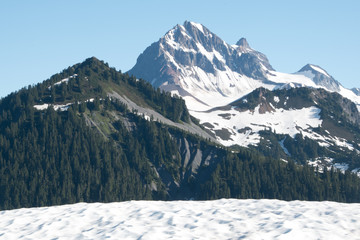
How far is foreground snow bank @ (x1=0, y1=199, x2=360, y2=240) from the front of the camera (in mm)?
29266

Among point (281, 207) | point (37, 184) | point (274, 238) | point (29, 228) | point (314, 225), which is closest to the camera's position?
point (274, 238)

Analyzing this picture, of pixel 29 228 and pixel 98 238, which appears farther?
pixel 29 228

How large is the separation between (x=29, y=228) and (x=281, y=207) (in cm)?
1881

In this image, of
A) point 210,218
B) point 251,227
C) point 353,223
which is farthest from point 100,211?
point 353,223

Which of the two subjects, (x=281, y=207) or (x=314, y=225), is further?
(x=281, y=207)

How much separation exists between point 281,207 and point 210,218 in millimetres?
6107

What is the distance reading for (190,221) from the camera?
32.0m

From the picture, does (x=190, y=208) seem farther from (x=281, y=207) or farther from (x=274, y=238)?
(x=274, y=238)

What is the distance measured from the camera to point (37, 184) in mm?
187750

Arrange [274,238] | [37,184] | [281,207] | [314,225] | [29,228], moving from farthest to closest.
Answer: [37,184] < [281,207] < [29,228] < [314,225] < [274,238]

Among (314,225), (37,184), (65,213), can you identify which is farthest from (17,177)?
(314,225)

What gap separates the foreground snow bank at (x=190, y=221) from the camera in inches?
1152

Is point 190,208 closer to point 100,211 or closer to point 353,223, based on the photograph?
point 100,211

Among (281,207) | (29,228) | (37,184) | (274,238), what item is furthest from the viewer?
(37,184)
